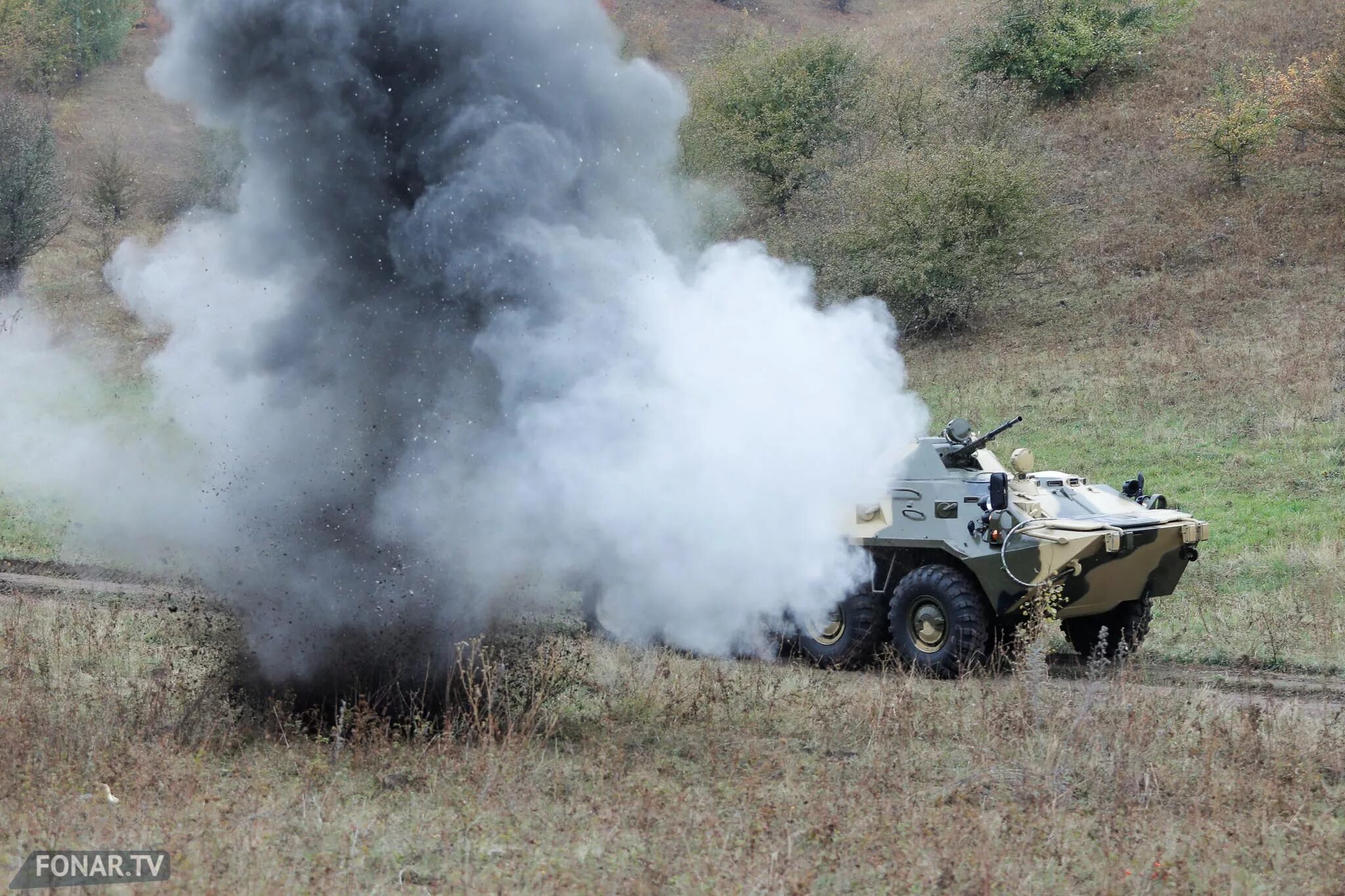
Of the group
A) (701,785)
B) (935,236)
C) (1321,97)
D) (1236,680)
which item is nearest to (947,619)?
(1236,680)

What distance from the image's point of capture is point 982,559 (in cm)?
1140

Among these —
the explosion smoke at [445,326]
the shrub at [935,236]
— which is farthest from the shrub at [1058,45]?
the explosion smoke at [445,326]

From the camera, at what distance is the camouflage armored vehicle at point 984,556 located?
11.1m

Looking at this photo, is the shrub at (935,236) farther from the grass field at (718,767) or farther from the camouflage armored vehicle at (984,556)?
the camouflage armored vehicle at (984,556)

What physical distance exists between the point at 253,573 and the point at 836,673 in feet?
15.7


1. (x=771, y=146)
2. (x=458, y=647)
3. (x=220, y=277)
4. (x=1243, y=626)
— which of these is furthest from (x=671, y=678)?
(x=771, y=146)

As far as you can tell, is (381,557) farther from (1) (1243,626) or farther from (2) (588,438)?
(1) (1243,626)

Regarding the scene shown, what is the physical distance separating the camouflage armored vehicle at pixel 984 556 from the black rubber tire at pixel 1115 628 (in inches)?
0.6

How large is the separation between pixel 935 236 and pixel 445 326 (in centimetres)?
2312

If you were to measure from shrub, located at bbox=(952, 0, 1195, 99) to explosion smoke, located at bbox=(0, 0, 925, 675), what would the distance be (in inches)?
1261

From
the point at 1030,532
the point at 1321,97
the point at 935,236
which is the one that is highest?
the point at 1321,97

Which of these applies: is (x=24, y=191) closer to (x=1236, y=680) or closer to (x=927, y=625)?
(x=927, y=625)

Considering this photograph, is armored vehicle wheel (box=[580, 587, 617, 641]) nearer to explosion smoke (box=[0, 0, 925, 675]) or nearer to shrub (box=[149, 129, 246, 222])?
explosion smoke (box=[0, 0, 925, 675])

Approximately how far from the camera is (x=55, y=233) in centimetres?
Result: 3431
